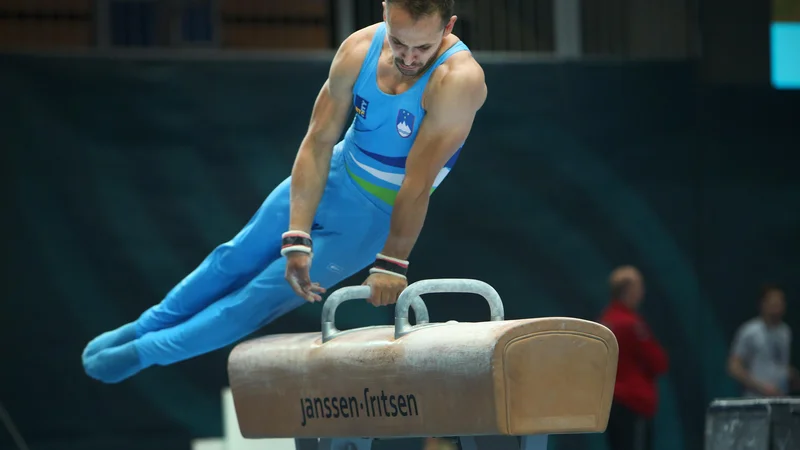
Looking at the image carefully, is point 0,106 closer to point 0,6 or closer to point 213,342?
point 0,6

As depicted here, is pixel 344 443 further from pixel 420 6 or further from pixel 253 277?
pixel 420 6

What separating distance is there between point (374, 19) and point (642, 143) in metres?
2.53

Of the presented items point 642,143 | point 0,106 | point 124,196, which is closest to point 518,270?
point 642,143

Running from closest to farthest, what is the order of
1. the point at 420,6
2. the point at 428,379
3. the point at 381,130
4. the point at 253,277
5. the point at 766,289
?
the point at 428,379
the point at 420,6
the point at 381,130
the point at 253,277
the point at 766,289

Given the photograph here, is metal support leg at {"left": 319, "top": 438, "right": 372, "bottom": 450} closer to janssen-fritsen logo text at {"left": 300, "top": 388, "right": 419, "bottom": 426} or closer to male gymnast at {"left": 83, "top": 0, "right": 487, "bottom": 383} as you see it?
janssen-fritsen logo text at {"left": 300, "top": 388, "right": 419, "bottom": 426}

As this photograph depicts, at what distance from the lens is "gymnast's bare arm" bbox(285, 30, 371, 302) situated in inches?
161

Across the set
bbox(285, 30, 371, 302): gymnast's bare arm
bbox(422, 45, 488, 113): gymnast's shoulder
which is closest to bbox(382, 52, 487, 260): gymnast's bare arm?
bbox(422, 45, 488, 113): gymnast's shoulder

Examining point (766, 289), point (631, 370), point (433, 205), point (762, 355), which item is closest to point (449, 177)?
point (433, 205)

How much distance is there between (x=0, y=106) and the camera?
8125mm

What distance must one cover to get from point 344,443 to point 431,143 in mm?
1137

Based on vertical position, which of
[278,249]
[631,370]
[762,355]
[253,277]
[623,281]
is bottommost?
[762,355]

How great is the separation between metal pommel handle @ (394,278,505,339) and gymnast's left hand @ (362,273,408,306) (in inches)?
4.1

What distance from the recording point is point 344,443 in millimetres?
3961

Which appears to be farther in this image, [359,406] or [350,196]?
[350,196]
